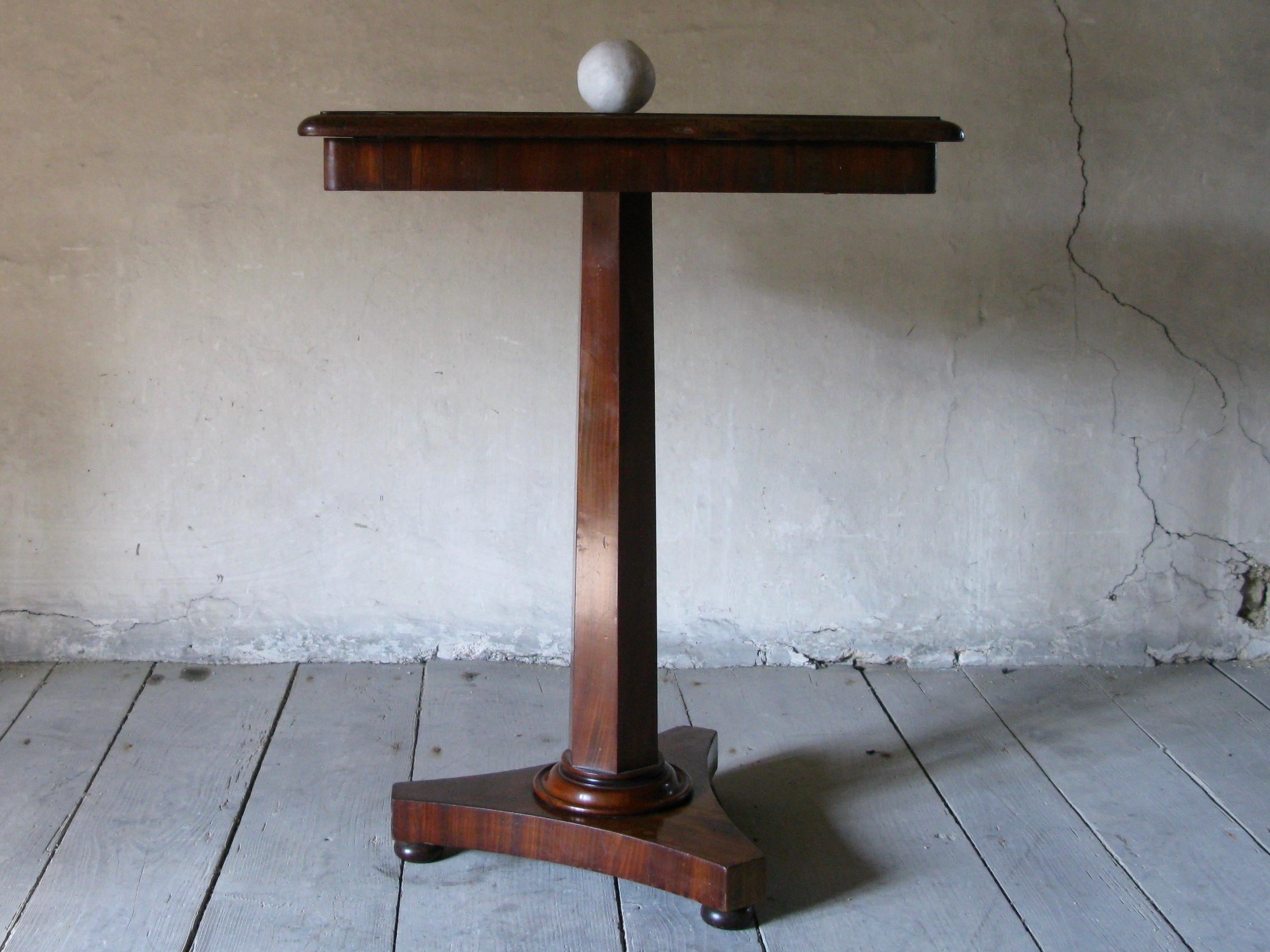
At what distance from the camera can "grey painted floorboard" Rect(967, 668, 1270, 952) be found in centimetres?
161

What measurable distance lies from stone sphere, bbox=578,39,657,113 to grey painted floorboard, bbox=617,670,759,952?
1027 millimetres

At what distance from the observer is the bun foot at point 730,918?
1540mm

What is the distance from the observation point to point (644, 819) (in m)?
1.63

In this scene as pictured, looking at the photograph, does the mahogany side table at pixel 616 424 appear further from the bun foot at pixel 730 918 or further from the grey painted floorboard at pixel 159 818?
the grey painted floorboard at pixel 159 818

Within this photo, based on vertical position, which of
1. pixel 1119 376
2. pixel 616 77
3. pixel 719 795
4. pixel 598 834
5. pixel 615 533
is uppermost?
pixel 616 77

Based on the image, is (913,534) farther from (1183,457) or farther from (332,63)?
(332,63)

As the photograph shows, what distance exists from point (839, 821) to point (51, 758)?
1.28 m

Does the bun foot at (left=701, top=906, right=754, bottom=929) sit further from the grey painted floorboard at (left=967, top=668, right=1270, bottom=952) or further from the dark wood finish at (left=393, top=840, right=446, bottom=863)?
the grey painted floorboard at (left=967, top=668, right=1270, bottom=952)

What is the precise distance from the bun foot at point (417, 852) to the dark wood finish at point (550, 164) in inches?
34.8

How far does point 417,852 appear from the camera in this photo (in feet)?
5.54

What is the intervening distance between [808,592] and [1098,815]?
77cm

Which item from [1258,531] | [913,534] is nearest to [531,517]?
[913,534]

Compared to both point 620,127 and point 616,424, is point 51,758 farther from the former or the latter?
point 620,127

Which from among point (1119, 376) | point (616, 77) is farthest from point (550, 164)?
point (1119, 376)
